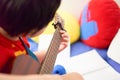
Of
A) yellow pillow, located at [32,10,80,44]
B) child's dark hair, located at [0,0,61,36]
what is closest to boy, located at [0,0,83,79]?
child's dark hair, located at [0,0,61,36]

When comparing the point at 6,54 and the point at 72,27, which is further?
the point at 72,27

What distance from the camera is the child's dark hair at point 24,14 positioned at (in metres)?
0.59

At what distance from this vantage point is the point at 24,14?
61 cm

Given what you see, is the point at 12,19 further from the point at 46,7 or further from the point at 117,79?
the point at 117,79

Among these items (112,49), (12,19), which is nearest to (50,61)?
(12,19)

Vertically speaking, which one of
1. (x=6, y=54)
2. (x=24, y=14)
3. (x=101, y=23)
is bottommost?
(x=101, y=23)

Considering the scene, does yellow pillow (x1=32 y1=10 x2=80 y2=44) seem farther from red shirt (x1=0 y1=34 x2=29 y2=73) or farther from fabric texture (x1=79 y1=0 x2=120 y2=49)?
red shirt (x1=0 y1=34 x2=29 y2=73)

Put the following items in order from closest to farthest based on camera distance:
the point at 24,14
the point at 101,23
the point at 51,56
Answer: the point at 24,14
the point at 51,56
the point at 101,23

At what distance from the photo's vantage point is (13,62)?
68 cm

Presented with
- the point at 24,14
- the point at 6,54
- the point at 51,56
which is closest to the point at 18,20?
the point at 24,14

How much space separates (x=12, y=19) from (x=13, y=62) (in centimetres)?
14

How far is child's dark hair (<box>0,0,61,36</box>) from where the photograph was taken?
1.94ft

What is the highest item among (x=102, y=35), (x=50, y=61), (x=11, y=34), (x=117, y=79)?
(x=11, y=34)

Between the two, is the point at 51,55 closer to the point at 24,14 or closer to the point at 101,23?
the point at 24,14
